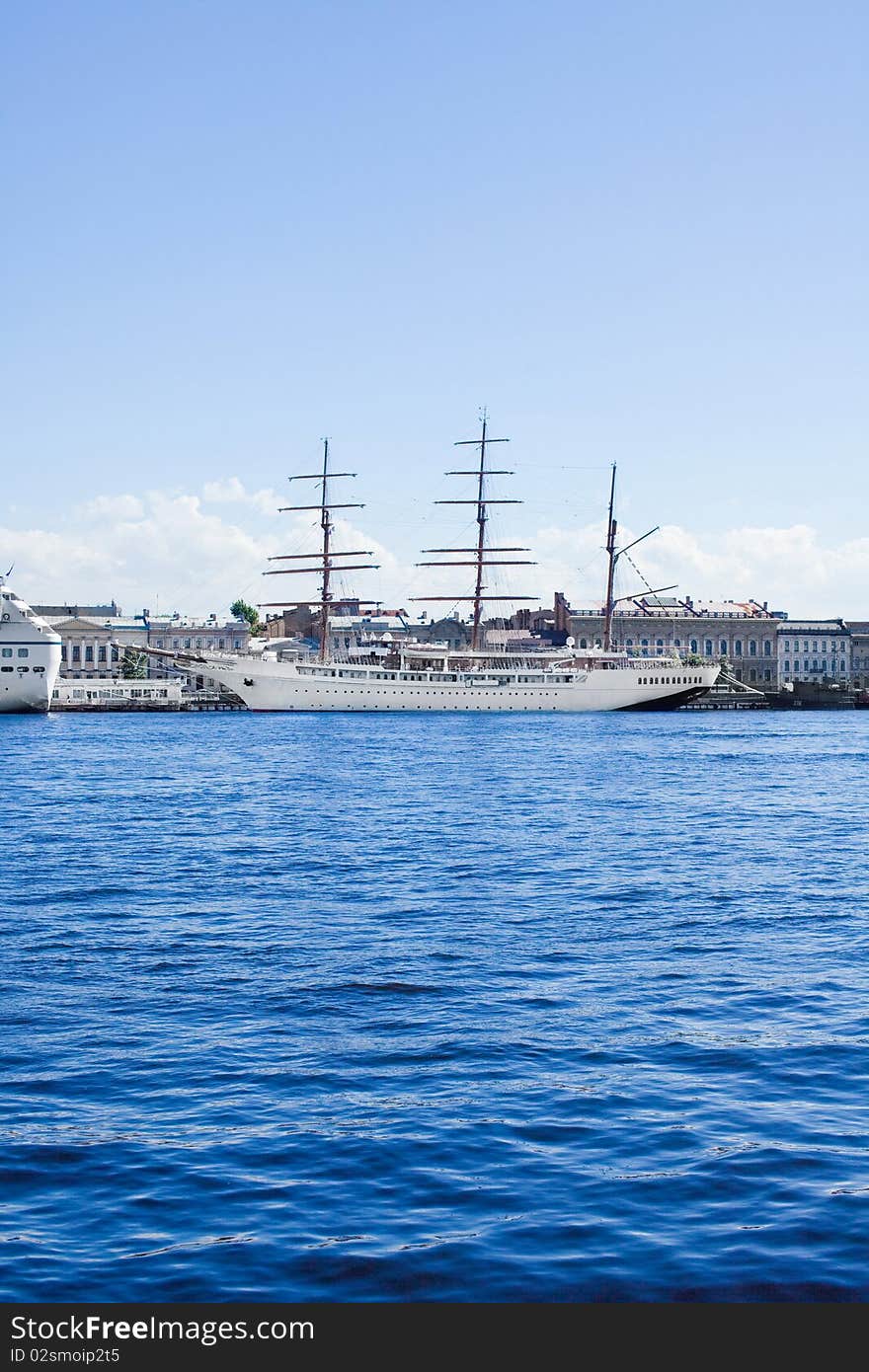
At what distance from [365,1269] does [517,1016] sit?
6631 millimetres

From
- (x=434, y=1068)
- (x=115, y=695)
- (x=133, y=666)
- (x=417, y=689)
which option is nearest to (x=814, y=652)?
(x=417, y=689)

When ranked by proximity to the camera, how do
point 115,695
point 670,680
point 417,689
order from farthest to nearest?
A: 1. point 115,695
2. point 670,680
3. point 417,689

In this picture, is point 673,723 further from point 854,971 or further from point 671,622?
point 854,971

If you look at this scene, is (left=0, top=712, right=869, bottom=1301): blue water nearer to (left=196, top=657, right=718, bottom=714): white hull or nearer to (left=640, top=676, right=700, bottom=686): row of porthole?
(left=196, top=657, right=718, bottom=714): white hull

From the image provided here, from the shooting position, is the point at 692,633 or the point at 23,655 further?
the point at 692,633

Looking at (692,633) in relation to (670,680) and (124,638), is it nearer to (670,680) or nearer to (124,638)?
(670,680)

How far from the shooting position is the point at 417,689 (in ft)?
402

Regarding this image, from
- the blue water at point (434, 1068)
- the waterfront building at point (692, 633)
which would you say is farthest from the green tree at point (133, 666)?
the blue water at point (434, 1068)

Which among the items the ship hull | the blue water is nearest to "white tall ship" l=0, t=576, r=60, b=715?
the ship hull

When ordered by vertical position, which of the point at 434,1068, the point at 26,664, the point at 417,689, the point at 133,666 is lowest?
the point at 434,1068

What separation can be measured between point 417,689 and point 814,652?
78.9 meters

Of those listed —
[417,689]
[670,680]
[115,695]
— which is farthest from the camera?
[115,695]

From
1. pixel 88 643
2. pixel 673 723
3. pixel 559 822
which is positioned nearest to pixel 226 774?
pixel 559 822

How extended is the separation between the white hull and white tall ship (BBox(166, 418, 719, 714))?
3.3 inches
